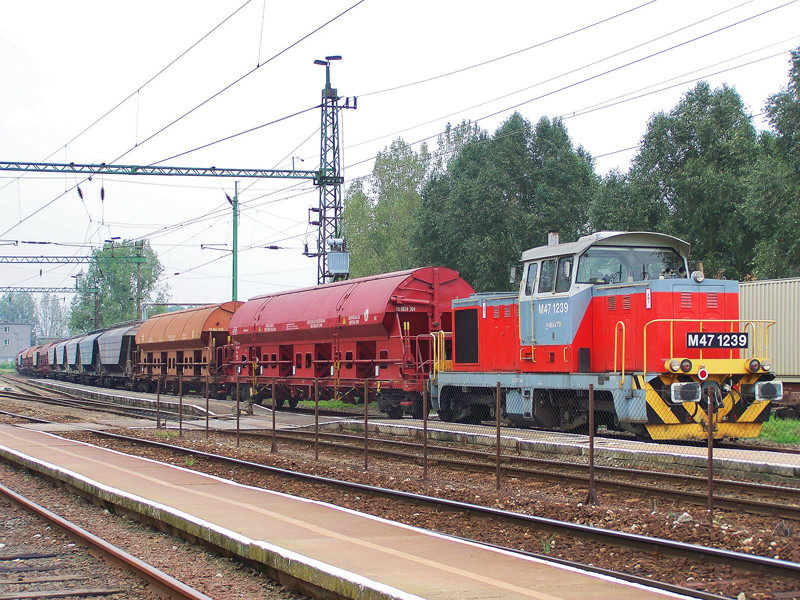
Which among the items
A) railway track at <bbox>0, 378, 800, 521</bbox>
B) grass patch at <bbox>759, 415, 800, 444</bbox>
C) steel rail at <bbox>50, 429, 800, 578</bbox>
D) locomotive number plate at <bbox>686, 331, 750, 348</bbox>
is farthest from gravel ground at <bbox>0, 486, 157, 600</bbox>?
grass patch at <bbox>759, 415, 800, 444</bbox>

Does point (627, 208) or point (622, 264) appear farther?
point (627, 208)

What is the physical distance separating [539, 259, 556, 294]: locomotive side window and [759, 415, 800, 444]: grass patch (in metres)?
6.02

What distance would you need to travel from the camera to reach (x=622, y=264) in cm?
1698

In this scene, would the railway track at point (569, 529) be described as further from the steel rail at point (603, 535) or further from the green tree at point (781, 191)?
the green tree at point (781, 191)

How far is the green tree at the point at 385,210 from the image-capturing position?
6694 cm

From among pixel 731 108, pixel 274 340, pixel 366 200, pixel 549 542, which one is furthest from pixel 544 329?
pixel 366 200

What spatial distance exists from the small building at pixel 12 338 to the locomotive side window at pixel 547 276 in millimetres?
Result: 171286

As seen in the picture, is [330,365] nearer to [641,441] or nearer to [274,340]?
[274,340]

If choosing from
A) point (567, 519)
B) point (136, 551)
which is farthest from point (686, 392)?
point (136, 551)

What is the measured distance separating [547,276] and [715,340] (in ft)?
12.2

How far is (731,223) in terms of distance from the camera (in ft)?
124

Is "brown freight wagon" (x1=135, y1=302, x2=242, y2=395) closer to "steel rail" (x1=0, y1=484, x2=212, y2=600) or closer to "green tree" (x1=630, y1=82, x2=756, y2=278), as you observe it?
"green tree" (x1=630, y1=82, x2=756, y2=278)

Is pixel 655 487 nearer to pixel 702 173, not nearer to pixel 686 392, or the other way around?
pixel 686 392

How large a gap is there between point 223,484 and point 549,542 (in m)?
5.37
